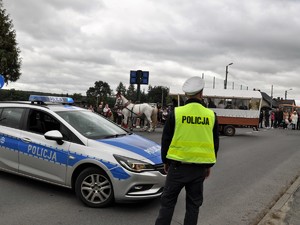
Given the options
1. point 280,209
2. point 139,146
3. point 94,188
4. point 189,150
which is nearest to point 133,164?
point 139,146

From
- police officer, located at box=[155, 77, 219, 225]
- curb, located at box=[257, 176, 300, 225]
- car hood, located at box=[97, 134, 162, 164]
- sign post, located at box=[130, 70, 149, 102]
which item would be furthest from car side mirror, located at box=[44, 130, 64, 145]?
sign post, located at box=[130, 70, 149, 102]

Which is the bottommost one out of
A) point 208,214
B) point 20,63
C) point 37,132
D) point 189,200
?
point 208,214

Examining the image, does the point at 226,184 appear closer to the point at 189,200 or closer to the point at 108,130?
the point at 108,130

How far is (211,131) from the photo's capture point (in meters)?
3.92

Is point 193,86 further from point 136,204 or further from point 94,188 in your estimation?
point 136,204

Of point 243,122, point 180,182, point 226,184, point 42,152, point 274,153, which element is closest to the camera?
point 180,182

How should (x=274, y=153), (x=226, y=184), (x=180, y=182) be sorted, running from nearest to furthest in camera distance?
(x=180, y=182), (x=226, y=184), (x=274, y=153)

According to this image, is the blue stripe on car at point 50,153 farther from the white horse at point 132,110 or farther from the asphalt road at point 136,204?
the white horse at point 132,110

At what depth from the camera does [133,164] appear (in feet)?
17.6

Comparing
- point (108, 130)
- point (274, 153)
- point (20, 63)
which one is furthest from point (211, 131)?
point (20, 63)

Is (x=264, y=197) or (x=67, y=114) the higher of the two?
(x=67, y=114)

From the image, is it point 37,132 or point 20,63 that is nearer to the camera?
point 37,132

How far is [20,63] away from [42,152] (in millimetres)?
27540

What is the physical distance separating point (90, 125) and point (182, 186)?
3.06 metres
